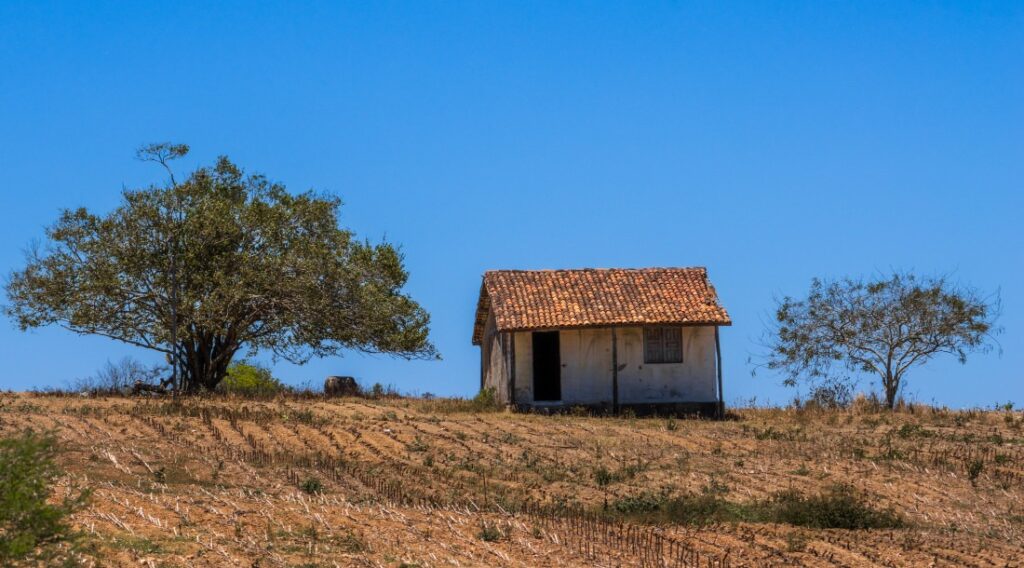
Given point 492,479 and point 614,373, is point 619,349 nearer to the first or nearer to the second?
point 614,373

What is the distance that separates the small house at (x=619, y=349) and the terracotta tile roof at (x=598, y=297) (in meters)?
0.03

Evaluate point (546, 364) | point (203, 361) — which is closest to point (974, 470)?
point (546, 364)

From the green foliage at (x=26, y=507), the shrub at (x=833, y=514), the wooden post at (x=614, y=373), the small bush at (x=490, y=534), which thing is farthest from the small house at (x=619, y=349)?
the green foliage at (x=26, y=507)

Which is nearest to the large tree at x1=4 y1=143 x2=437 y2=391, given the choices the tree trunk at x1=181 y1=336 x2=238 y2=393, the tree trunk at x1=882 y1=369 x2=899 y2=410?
the tree trunk at x1=181 y1=336 x2=238 y2=393

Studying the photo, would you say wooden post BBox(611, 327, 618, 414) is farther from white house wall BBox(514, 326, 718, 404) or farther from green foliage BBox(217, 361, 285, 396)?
green foliage BBox(217, 361, 285, 396)

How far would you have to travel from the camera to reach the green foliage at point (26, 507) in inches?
435

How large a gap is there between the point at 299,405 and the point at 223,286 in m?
4.99

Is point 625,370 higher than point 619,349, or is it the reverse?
point 619,349

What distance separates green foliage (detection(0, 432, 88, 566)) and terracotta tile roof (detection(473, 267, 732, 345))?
20.6 m

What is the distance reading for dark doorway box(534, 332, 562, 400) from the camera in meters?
33.6

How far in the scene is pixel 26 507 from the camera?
1112 cm

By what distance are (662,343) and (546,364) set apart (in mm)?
3326

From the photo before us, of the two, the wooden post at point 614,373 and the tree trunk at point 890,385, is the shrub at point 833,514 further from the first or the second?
the tree trunk at point 890,385

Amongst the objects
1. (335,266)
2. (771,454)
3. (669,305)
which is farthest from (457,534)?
(335,266)
